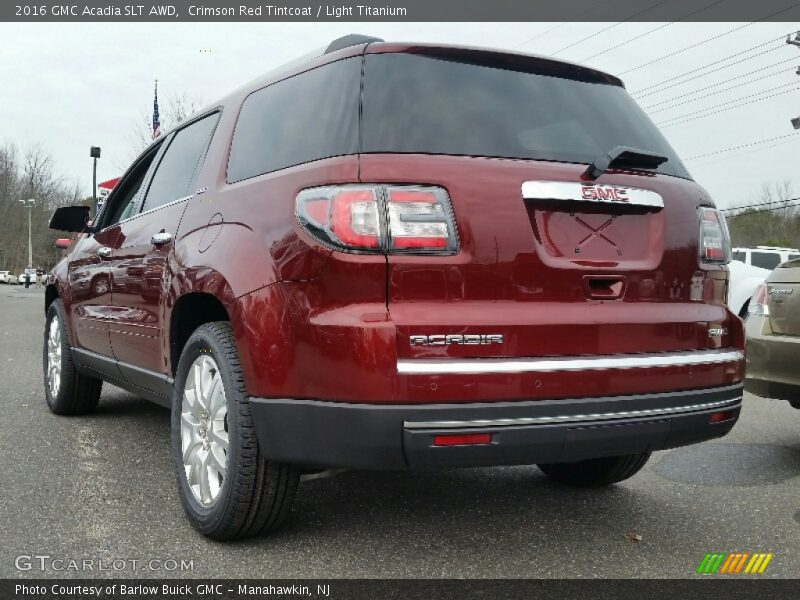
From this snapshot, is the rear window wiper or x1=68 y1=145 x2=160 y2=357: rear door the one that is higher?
the rear window wiper

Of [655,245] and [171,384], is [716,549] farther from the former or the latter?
[171,384]

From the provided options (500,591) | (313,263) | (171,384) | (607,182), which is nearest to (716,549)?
(500,591)

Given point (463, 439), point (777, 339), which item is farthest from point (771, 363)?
point (463, 439)

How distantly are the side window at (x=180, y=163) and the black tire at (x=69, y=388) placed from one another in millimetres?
1467

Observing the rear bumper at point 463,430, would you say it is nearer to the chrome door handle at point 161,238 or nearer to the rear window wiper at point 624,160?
the rear window wiper at point 624,160

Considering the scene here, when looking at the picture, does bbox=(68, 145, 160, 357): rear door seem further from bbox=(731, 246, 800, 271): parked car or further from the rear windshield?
bbox=(731, 246, 800, 271): parked car

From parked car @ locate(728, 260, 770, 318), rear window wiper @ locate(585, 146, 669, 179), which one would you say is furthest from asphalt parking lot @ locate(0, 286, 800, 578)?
parked car @ locate(728, 260, 770, 318)

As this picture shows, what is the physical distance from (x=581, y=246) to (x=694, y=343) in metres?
0.58

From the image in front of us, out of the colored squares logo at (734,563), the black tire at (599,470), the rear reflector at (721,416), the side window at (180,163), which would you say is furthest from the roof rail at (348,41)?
the colored squares logo at (734,563)

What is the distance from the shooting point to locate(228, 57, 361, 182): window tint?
2.68 meters

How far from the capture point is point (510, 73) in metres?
2.89

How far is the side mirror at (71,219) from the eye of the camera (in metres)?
5.11

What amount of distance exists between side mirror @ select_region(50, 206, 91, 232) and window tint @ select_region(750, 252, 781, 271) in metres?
11.6

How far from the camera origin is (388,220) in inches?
96.0
